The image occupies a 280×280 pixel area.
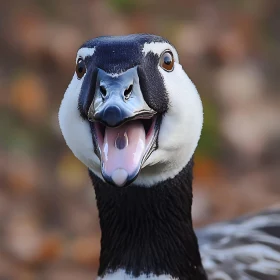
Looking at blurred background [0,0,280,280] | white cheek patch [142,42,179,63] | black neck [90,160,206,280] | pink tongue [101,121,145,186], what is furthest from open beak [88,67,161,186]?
blurred background [0,0,280,280]

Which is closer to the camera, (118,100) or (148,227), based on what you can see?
(118,100)

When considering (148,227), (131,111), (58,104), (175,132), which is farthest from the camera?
(58,104)

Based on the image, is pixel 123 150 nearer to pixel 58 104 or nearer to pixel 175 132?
pixel 175 132

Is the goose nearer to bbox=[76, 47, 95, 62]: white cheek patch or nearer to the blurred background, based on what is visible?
bbox=[76, 47, 95, 62]: white cheek patch

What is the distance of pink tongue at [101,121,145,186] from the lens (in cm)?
189

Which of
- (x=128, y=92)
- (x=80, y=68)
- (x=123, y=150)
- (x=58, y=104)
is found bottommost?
(x=123, y=150)

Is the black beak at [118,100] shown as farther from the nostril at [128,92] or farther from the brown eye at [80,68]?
the brown eye at [80,68]

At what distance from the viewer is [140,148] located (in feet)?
6.37

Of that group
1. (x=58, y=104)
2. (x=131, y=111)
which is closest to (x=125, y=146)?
(x=131, y=111)

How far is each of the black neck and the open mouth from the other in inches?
10.8

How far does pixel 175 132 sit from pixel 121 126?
0.17 m

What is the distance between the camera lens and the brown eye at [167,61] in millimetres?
2113

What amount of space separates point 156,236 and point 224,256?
19.5 inches

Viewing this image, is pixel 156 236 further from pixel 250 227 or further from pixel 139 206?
pixel 250 227
